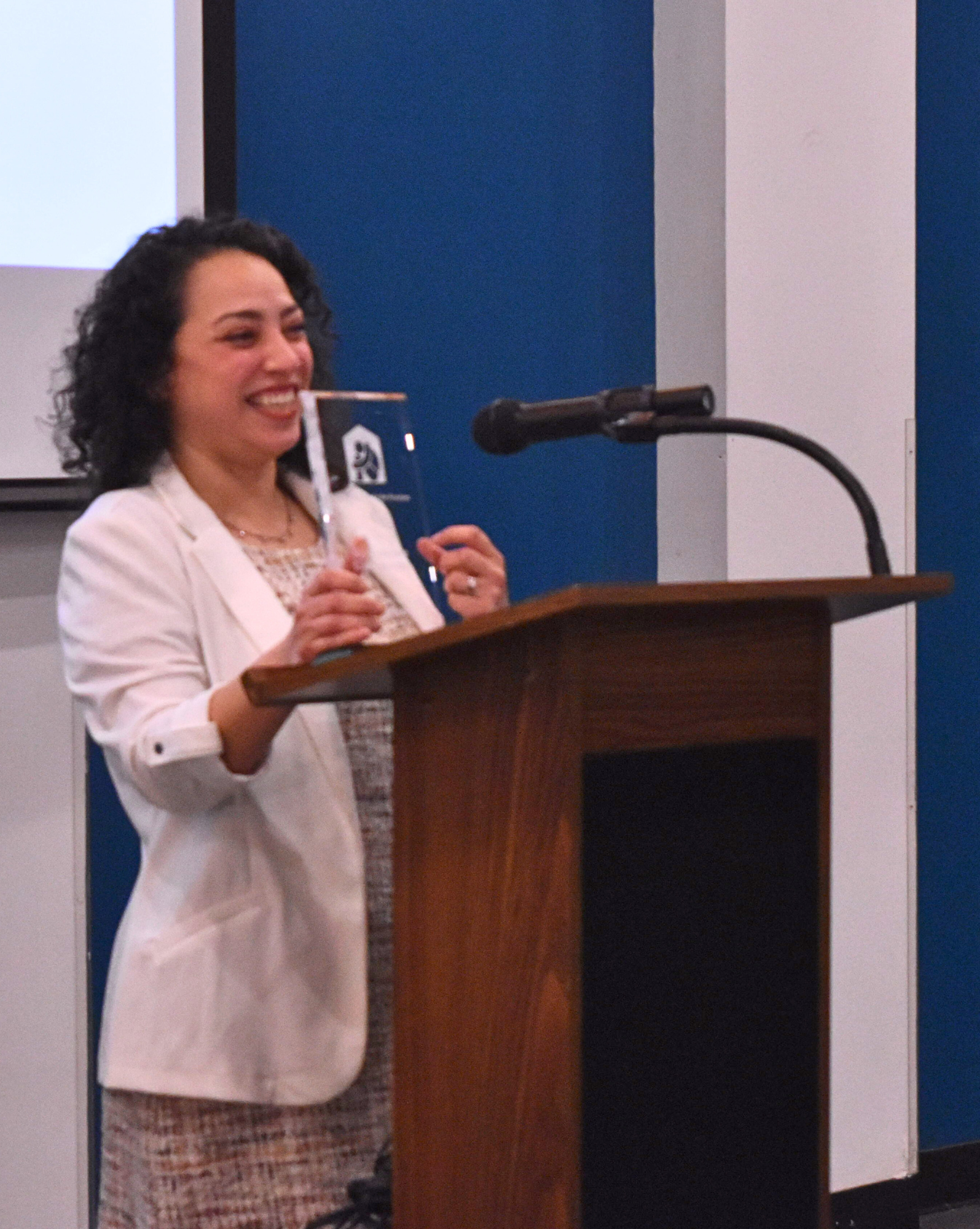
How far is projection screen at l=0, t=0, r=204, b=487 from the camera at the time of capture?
7.53 feet

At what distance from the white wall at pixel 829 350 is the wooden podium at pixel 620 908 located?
165cm

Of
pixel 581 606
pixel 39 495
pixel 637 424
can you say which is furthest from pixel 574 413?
pixel 39 495

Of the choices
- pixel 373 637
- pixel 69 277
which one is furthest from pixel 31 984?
pixel 373 637

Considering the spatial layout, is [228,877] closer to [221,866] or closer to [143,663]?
[221,866]

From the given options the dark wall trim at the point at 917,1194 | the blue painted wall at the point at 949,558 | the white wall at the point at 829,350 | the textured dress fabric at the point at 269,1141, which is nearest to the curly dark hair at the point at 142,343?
the textured dress fabric at the point at 269,1141

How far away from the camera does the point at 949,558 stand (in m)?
3.27

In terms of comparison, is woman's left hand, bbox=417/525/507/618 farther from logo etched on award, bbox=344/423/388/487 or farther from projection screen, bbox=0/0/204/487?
projection screen, bbox=0/0/204/487

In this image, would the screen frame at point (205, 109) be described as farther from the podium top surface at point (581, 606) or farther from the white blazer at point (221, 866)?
the podium top surface at point (581, 606)

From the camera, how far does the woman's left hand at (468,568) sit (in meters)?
1.44

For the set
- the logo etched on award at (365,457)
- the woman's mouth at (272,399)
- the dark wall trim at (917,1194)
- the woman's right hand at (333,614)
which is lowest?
the dark wall trim at (917,1194)

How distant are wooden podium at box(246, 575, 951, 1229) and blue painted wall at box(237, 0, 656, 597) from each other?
155cm

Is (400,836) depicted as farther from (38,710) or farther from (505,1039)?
(38,710)

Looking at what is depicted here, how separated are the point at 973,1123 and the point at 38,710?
2.12 m

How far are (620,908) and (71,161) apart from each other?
5.42 feet
